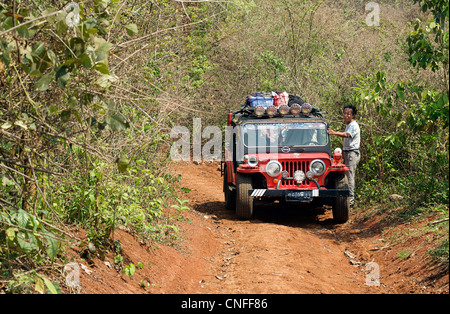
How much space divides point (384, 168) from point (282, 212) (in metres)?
2.27

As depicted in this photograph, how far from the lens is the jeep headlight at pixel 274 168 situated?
1044 centimetres

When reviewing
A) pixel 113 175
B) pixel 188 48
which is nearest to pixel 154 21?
pixel 113 175

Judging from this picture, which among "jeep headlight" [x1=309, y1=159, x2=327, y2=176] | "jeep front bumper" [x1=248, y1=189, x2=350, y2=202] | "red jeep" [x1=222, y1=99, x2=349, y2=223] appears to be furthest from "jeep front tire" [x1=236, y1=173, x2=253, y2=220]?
"jeep headlight" [x1=309, y1=159, x2=327, y2=176]

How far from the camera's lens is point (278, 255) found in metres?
8.10

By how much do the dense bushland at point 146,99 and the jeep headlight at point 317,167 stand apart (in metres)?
Answer: 1.33

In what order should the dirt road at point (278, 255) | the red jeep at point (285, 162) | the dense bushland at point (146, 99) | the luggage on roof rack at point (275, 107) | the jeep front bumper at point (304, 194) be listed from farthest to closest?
the luggage on roof rack at point (275, 107)
the red jeep at point (285, 162)
the jeep front bumper at point (304, 194)
the dirt road at point (278, 255)
the dense bushland at point (146, 99)

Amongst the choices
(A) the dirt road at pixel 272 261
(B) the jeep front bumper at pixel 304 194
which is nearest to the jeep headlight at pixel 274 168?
(B) the jeep front bumper at pixel 304 194

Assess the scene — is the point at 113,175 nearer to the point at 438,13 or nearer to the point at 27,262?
the point at 27,262

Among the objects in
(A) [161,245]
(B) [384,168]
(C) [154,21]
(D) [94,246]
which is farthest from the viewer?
(B) [384,168]

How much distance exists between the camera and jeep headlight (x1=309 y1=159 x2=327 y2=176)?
10.5 meters

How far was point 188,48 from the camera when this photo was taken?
758 inches

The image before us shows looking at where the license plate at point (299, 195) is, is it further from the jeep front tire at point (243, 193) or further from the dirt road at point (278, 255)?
the jeep front tire at point (243, 193)

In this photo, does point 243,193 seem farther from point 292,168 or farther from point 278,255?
point 278,255

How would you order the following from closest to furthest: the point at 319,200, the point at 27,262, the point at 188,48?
the point at 27,262 → the point at 319,200 → the point at 188,48
